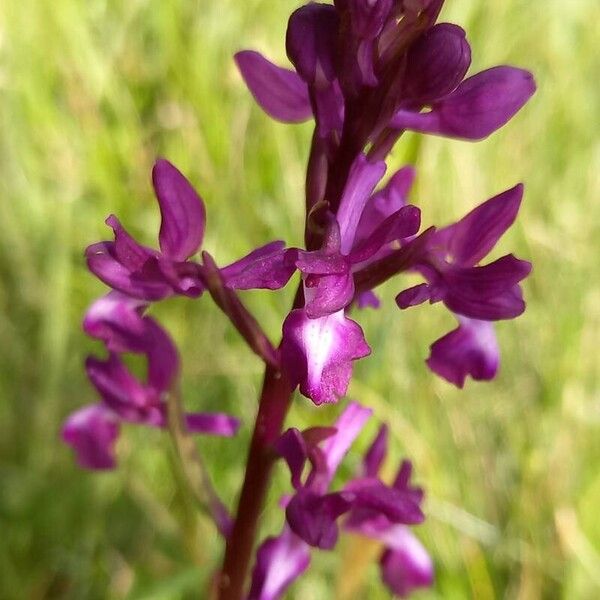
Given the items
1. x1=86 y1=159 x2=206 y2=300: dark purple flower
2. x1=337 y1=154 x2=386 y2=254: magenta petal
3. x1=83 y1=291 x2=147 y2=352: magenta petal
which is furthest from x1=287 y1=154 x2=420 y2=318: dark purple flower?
x1=83 y1=291 x2=147 y2=352: magenta petal

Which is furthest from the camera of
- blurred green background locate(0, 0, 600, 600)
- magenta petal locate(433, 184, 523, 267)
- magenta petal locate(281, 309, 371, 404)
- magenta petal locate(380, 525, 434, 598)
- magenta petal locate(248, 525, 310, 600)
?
blurred green background locate(0, 0, 600, 600)

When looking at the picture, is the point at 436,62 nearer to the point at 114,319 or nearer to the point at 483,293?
the point at 483,293

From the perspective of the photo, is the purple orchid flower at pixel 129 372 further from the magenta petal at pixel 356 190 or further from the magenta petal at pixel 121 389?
the magenta petal at pixel 356 190

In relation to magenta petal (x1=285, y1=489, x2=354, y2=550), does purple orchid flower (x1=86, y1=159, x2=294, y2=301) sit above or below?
above

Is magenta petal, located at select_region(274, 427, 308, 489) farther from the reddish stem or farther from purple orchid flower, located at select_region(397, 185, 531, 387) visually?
purple orchid flower, located at select_region(397, 185, 531, 387)

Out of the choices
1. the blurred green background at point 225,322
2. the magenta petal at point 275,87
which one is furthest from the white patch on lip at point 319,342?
the blurred green background at point 225,322

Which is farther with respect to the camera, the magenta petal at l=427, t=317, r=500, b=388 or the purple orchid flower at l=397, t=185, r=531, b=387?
the magenta petal at l=427, t=317, r=500, b=388

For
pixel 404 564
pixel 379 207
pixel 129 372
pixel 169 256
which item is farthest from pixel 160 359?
pixel 404 564

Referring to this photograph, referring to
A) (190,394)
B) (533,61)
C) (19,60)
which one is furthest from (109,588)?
(533,61)
